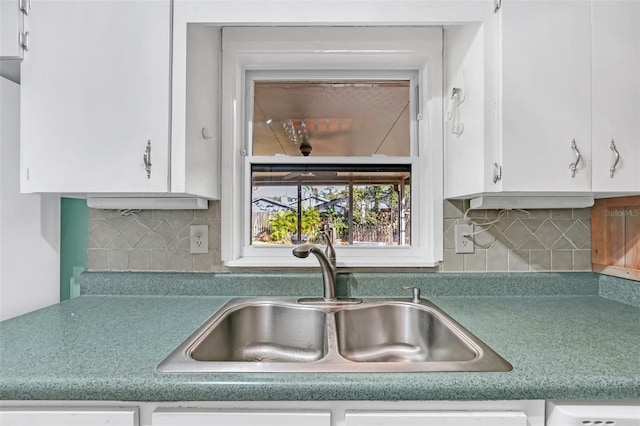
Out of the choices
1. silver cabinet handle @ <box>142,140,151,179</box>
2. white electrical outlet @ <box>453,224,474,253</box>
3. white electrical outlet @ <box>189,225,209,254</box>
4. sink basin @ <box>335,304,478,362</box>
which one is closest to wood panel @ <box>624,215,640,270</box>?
white electrical outlet @ <box>453,224,474,253</box>

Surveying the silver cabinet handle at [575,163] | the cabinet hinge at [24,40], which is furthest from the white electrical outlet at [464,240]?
the cabinet hinge at [24,40]

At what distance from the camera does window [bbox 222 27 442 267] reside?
158 centimetres

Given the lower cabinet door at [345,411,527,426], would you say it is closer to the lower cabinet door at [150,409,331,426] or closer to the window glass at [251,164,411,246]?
the lower cabinet door at [150,409,331,426]

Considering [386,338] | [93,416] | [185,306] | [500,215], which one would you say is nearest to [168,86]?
[185,306]

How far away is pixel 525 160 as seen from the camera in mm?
1180

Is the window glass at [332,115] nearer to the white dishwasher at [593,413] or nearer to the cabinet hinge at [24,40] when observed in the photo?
the cabinet hinge at [24,40]

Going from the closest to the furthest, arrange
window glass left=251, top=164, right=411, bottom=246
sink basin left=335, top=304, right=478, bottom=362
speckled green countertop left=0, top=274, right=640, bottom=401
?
speckled green countertop left=0, top=274, right=640, bottom=401, sink basin left=335, top=304, right=478, bottom=362, window glass left=251, top=164, right=411, bottom=246

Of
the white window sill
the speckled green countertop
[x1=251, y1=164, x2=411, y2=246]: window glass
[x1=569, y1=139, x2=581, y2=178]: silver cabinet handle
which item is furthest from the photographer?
[x1=251, y1=164, x2=411, y2=246]: window glass

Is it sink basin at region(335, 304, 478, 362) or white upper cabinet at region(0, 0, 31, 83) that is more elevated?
white upper cabinet at region(0, 0, 31, 83)

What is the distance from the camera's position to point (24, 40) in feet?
3.96

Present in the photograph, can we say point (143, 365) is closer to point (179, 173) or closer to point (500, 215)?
point (179, 173)

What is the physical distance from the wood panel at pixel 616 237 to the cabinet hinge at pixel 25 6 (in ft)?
7.51

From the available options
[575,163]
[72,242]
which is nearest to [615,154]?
[575,163]

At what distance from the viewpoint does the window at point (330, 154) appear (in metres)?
1.58
